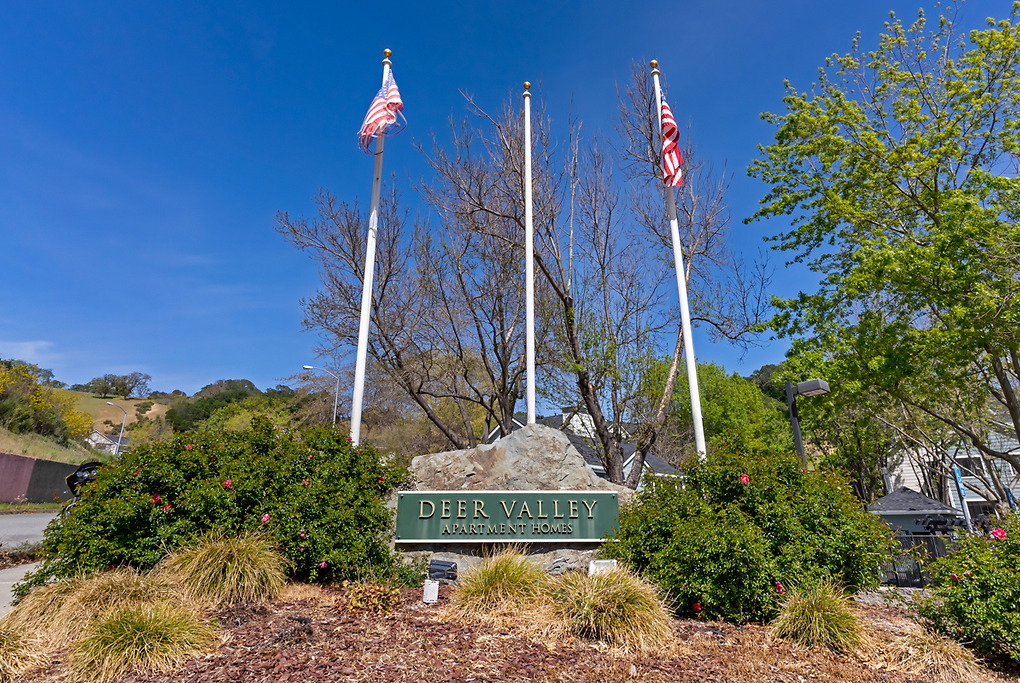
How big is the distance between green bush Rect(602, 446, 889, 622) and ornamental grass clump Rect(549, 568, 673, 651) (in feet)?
2.39

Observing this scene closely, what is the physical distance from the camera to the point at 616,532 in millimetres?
7633

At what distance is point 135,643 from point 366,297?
7140 millimetres

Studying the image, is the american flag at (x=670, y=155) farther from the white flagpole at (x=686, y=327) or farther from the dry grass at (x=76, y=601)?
the dry grass at (x=76, y=601)

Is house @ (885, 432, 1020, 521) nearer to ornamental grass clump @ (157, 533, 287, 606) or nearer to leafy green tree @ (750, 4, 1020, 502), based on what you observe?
leafy green tree @ (750, 4, 1020, 502)

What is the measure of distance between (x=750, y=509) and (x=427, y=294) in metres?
12.0

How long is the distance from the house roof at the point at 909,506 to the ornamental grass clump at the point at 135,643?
1542cm

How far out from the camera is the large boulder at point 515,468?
819 centimetres

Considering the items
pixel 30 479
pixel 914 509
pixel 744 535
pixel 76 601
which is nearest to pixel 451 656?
pixel 744 535

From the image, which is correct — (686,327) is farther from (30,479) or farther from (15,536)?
(30,479)

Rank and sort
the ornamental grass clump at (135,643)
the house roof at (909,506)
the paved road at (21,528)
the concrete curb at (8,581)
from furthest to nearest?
the house roof at (909,506) → the paved road at (21,528) → the concrete curb at (8,581) → the ornamental grass clump at (135,643)

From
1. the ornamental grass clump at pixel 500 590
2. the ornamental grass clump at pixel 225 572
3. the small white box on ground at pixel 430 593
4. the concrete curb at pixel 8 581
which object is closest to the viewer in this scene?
the ornamental grass clump at pixel 225 572

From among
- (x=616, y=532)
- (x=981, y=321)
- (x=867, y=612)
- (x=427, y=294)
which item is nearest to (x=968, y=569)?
(x=867, y=612)

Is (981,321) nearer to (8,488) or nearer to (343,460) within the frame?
(343,460)

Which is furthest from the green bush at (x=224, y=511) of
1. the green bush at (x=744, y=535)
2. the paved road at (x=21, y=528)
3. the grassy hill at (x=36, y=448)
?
the grassy hill at (x=36, y=448)
